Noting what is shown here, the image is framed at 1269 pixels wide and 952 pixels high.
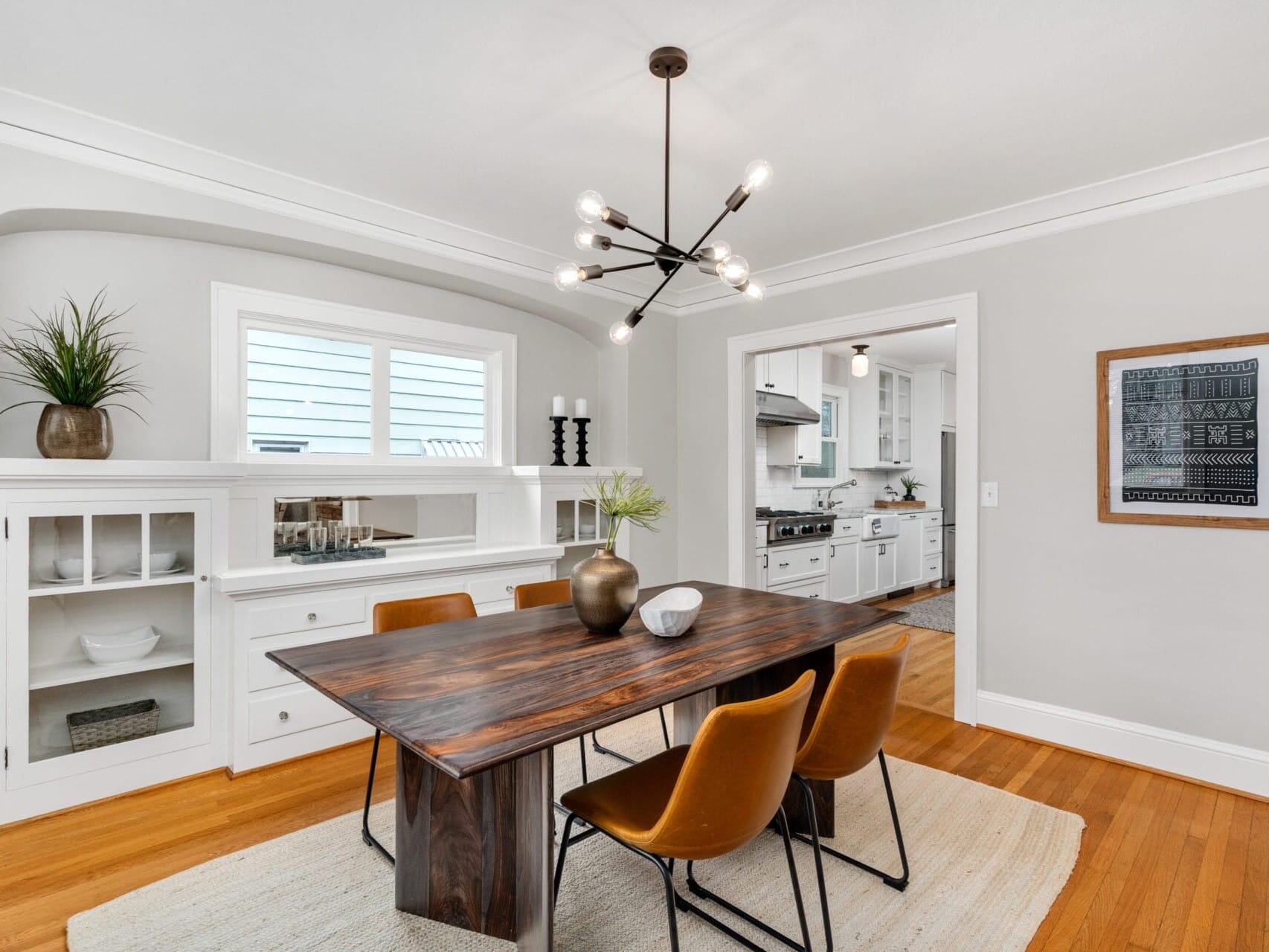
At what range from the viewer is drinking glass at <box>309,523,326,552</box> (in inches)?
130

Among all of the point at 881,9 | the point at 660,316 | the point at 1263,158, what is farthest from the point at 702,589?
the point at 1263,158

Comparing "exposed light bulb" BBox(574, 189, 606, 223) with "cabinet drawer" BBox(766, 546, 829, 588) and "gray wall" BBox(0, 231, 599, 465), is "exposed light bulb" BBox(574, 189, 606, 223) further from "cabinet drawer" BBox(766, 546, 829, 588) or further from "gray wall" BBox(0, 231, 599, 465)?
"cabinet drawer" BBox(766, 546, 829, 588)

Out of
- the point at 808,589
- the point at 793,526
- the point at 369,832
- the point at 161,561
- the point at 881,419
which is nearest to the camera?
the point at 369,832

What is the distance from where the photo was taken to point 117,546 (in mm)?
2598

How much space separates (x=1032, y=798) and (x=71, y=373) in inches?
157

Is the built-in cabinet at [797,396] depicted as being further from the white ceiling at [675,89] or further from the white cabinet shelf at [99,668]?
the white cabinet shelf at [99,668]

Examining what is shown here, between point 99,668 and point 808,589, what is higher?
point 99,668

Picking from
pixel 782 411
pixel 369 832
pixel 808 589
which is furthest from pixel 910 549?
pixel 369 832

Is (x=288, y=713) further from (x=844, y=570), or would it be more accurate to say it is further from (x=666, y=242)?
(x=844, y=570)

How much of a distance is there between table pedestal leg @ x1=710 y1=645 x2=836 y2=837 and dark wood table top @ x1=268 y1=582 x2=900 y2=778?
17 cm

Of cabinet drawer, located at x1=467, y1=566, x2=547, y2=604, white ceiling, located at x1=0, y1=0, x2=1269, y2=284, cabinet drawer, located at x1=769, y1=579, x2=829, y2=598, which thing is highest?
white ceiling, located at x1=0, y1=0, x2=1269, y2=284

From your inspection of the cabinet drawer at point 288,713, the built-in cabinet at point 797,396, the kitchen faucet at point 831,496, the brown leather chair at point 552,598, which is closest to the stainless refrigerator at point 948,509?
the kitchen faucet at point 831,496

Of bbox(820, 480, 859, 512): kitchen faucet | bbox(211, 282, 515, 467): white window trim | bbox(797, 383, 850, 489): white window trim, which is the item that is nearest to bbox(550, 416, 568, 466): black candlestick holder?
bbox(211, 282, 515, 467): white window trim

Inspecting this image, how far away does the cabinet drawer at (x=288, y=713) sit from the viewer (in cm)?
284
